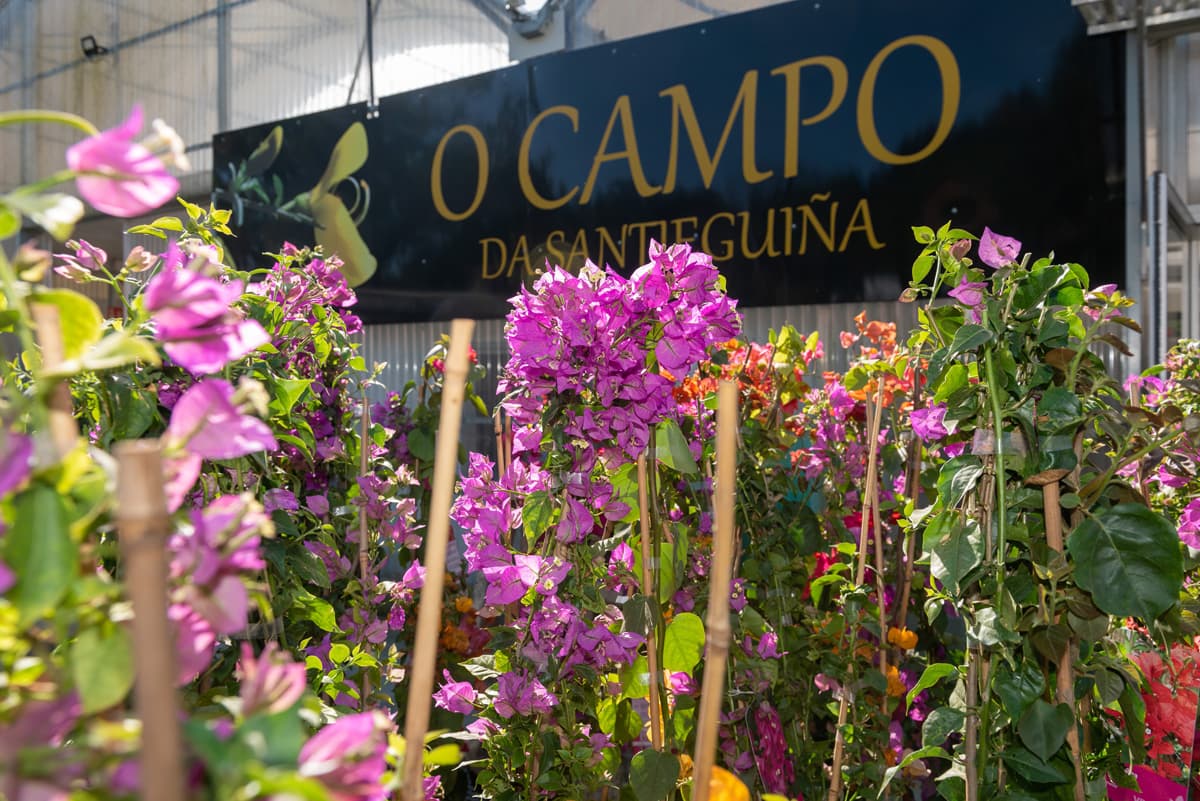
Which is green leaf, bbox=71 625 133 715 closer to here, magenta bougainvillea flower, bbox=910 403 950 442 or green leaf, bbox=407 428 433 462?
magenta bougainvillea flower, bbox=910 403 950 442

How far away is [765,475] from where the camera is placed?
5.48 ft

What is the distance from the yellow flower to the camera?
5.26ft

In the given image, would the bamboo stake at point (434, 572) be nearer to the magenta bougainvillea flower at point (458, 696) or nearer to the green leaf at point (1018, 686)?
the green leaf at point (1018, 686)

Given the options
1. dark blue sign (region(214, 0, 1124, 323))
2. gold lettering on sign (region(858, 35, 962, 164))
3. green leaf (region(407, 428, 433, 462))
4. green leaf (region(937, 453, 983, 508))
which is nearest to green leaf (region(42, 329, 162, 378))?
green leaf (region(937, 453, 983, 508))

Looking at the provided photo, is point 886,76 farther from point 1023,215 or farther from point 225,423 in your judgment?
point 225,423

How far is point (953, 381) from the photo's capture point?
Answer: 39.3 inches

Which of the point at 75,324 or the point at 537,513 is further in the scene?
the point at 537,513

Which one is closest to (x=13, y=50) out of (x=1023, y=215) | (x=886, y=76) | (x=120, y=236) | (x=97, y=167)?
(x=120, y=236)

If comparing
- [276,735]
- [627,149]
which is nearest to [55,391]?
[276,735]

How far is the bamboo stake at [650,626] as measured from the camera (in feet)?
3.64

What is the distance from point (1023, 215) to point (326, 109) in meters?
3.07

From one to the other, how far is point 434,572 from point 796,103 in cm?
257

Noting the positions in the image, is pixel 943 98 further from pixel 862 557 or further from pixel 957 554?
pixel 957 554

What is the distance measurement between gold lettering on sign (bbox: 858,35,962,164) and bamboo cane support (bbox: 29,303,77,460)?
254 cm
